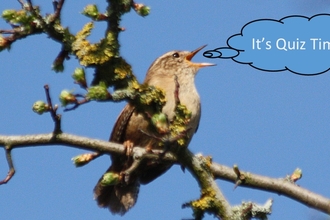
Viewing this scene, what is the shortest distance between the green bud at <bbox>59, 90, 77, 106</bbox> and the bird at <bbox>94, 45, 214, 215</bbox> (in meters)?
1.77

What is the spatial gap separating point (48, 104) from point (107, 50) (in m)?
0.53

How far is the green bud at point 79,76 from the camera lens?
10.2 feet

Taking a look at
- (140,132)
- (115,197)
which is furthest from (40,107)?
(115,197)

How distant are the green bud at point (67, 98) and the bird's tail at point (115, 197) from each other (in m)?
2.26

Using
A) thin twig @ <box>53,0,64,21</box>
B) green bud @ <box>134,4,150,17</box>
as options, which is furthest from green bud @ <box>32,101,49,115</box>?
green bud @ <box>134,4,150,17</box>

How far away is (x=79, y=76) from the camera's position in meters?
3.11

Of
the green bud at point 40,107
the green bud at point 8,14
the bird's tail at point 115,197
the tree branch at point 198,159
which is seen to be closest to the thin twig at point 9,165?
the tree branch at point 198,159

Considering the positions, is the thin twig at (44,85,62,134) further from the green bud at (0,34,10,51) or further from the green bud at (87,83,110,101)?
the green bud at (0,34,10,51)

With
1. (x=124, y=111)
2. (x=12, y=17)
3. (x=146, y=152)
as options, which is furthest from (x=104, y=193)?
(x=12, y=17)

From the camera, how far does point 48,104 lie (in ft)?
9.73

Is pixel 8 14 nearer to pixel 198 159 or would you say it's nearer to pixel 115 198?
pixel 198 159

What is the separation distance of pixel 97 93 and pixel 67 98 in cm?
15

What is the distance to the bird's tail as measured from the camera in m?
5.38

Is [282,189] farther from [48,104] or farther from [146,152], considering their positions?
[48,104]
